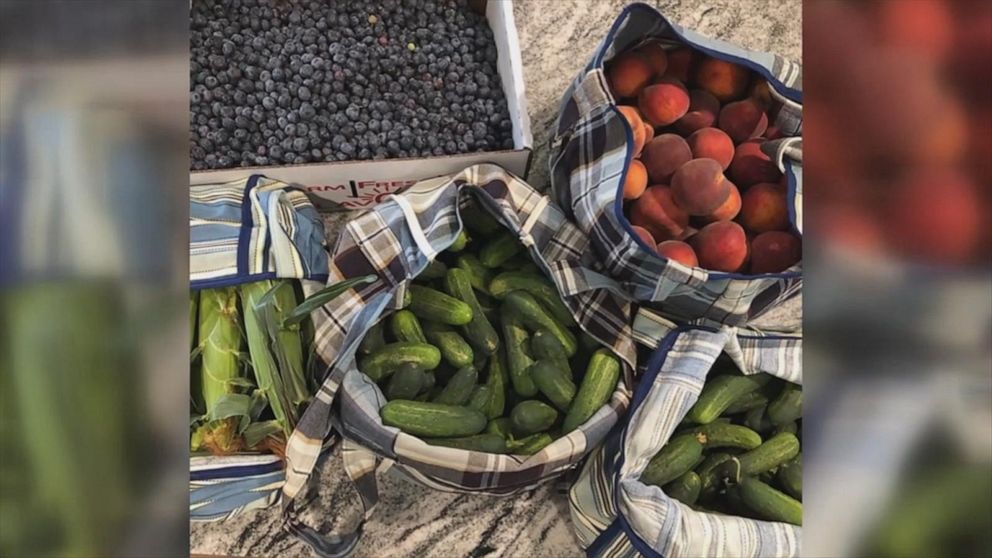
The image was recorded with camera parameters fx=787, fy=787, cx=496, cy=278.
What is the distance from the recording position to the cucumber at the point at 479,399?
3.09 feet

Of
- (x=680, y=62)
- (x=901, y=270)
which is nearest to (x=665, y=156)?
(x=680, y=62)

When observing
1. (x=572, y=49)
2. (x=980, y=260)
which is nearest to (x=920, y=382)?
(x=980, y=260)

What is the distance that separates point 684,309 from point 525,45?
0.49 meters

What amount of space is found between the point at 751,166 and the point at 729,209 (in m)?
0.08

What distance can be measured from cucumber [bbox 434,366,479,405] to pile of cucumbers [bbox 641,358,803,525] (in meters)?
0.23

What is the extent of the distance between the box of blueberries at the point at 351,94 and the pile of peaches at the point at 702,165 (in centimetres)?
15

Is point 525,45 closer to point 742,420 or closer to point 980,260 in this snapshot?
point 742,420

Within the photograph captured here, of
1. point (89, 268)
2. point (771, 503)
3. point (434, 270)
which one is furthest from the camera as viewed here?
point (434, 270)

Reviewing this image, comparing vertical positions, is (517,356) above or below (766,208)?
below

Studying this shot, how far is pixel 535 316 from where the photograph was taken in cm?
96

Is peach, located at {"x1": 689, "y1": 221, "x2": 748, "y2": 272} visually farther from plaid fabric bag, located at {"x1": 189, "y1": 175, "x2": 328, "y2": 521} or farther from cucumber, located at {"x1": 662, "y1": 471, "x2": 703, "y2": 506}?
plaid fabric bag, located at {"x1": 189, "y1": 175, "x2": 328, "y2": 521}

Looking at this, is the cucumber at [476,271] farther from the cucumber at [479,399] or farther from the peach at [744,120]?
the peach at [744,120]

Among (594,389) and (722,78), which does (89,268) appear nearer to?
(594,389)

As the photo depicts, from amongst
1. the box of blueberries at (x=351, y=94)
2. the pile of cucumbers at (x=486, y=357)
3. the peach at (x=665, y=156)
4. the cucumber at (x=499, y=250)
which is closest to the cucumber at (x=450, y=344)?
the pile of cucumbers at (x=486, y=357)
